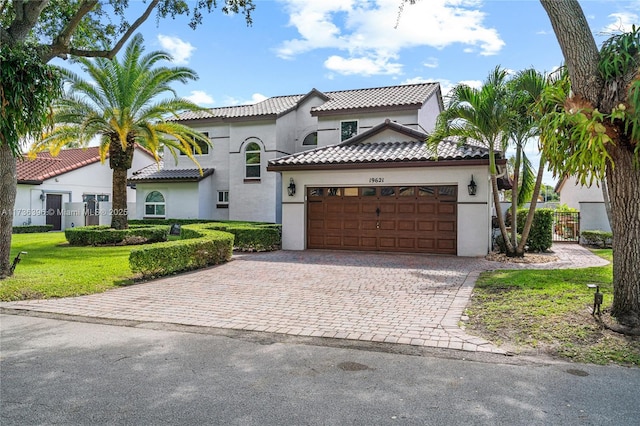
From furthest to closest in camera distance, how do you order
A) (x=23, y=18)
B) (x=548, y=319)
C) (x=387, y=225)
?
(x=387, y=225) → (x=23, y=18) → (x=548, y=319)

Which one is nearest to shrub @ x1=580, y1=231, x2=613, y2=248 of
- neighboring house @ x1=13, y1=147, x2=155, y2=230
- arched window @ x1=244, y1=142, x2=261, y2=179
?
arched window @ x1=244, y1=142, x2=261, y2=179

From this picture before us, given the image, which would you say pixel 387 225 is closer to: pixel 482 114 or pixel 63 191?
pixel 482 114

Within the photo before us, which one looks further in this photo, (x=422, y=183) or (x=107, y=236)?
(x=107, y=236)

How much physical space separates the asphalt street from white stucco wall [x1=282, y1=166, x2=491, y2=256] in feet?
32.7

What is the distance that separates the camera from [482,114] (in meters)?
13.1

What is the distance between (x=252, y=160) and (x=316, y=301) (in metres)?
17.0

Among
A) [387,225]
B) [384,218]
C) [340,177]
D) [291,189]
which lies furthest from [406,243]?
[291,189]

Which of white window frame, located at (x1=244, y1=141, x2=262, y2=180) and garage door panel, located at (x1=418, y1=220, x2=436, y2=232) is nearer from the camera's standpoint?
garage door panel, located at (x1=418, y1=220, x2=436, y2=232)

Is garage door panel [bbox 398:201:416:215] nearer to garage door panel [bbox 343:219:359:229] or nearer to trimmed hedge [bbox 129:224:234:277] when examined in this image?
garage door panel [bbox 343:219:359:229]

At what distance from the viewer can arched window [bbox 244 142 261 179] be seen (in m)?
24.3

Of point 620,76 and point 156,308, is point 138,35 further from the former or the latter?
point 620,76

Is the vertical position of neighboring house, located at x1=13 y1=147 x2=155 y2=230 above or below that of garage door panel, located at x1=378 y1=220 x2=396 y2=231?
above

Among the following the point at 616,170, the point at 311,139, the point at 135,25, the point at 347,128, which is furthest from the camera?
the point at 311,139

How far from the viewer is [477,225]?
14.6 meters
